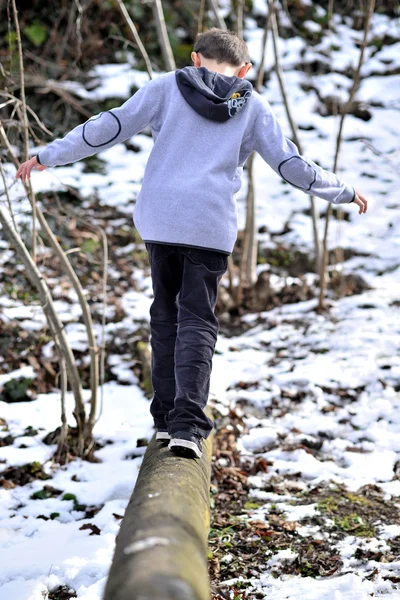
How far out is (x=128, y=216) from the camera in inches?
320

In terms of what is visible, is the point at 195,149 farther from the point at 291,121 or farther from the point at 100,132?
the point at 291,121

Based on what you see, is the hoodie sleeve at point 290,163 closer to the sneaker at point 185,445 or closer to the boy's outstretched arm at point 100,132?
the boy's outstretched arm at point 100,132

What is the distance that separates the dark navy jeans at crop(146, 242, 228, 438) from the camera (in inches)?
102

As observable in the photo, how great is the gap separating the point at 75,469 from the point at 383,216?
619 cm

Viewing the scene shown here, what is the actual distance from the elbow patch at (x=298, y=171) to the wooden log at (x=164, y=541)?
4.20 ft

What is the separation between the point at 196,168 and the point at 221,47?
540 mm

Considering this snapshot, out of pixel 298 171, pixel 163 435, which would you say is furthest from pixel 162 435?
pixel 298 171

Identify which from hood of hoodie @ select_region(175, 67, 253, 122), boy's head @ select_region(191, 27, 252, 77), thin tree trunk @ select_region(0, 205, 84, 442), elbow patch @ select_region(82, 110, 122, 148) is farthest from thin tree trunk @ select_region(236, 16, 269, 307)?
elbow patch @ select_region(82, 110, 122, 148)

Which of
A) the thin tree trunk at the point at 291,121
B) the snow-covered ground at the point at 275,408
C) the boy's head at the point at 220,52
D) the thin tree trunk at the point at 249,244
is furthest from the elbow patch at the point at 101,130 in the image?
the thin tree trunk at the point at 291,121

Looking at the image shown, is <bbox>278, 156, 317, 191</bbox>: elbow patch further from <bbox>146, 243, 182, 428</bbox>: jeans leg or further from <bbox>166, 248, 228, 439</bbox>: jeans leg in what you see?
<bbox>146, 243, 182, 428</bbox>: jeans leg

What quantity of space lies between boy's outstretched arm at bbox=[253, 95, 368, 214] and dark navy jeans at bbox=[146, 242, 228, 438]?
0.46 m

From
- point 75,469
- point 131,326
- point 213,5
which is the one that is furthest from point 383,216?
point 75,469

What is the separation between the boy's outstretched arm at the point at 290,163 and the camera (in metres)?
2.69

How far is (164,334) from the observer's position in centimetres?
285
